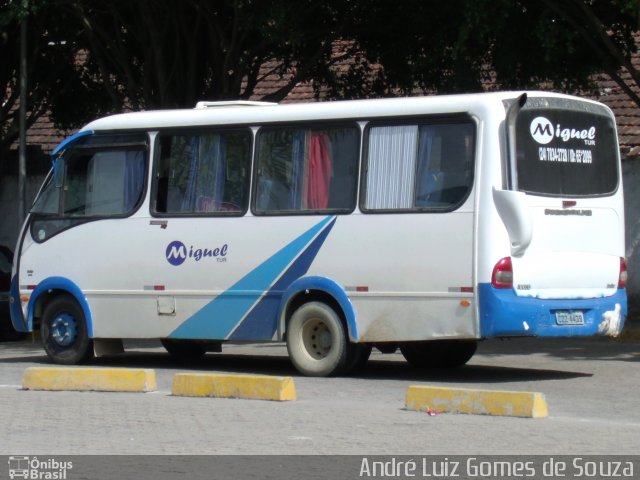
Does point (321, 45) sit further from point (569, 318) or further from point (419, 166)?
point (569, 318)

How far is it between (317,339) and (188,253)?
1757 millimetres

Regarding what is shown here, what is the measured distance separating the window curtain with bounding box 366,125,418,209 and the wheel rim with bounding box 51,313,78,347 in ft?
13.3

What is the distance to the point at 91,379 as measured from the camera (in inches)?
521

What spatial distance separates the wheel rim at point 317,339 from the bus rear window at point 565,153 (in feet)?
8.45

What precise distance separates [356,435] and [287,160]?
5.19 metres

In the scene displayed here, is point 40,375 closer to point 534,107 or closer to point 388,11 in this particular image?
point 534,107

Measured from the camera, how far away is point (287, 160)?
14.7 metres

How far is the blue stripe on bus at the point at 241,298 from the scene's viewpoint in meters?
14.4

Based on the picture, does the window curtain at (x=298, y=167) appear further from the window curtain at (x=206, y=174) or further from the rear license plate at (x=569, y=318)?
the rear license plate at (x=569, y=318)

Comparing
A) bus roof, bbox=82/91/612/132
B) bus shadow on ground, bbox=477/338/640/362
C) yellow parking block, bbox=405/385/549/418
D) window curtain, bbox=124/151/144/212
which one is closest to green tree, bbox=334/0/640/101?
bus shadow on ground, bbox=477/338/640/362

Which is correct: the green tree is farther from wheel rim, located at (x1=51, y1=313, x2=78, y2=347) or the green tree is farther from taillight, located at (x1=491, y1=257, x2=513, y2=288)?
wheel rim, located at (x1=51, y1=313, x2=78, y2=347)

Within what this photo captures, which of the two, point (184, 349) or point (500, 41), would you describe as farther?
point (500, 41)

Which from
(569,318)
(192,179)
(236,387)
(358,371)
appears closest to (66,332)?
(192,179)

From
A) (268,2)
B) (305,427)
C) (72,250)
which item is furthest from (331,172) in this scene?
(268,2)
